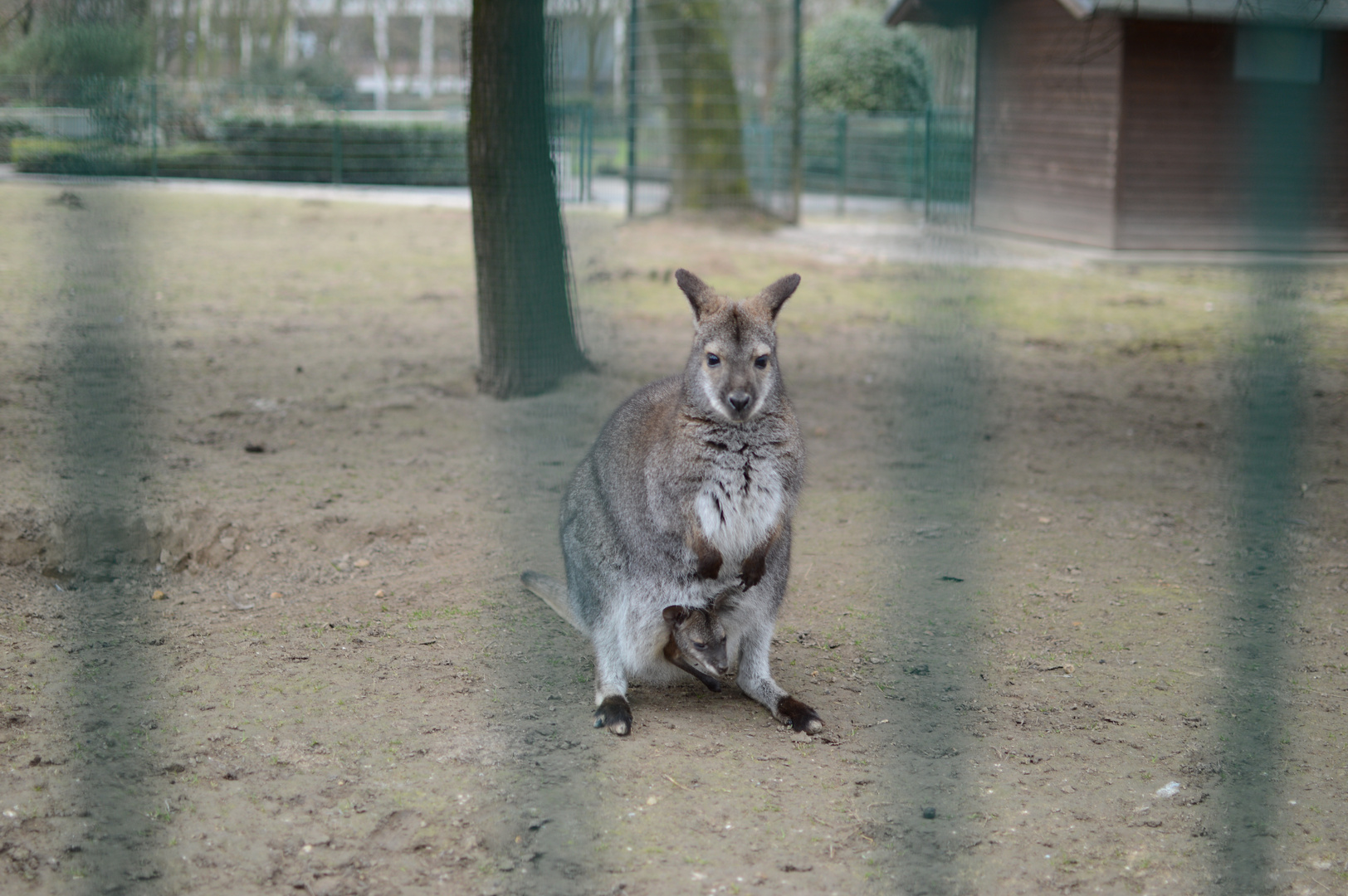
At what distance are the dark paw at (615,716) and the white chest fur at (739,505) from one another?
48 cm

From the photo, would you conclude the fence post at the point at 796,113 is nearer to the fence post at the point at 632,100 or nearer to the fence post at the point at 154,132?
the fence post at the point at 632,100

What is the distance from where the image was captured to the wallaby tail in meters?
3.85

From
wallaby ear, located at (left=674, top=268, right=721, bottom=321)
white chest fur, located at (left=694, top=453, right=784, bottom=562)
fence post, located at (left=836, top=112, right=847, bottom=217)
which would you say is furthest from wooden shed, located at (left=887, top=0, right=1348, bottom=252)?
white chest fur, located at (left=694, top=453, right=784, bottom=562)

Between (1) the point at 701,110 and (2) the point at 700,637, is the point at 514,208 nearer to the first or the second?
(2) the point at 700,637

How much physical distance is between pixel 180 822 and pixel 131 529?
2.11 metres

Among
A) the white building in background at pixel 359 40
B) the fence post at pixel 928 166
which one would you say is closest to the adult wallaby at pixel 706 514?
the fence post at pixel 928 166

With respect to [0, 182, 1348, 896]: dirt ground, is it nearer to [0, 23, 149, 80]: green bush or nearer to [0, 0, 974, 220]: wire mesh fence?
[0, 23, 149, 80]: green bush

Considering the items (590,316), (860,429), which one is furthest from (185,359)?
(860,429)

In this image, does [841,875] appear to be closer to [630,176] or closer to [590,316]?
[590,316]

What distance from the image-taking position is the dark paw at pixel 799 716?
10.3 ft

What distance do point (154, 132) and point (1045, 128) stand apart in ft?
32.3

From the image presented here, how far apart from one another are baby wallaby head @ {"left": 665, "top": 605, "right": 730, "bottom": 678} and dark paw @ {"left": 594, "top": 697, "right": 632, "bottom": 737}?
0.70 ft

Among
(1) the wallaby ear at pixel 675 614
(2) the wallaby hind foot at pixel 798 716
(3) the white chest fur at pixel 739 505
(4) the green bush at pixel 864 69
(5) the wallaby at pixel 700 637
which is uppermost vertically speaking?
(4) the green bush at pixel 864 69

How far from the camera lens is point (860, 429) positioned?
21.0 feet
